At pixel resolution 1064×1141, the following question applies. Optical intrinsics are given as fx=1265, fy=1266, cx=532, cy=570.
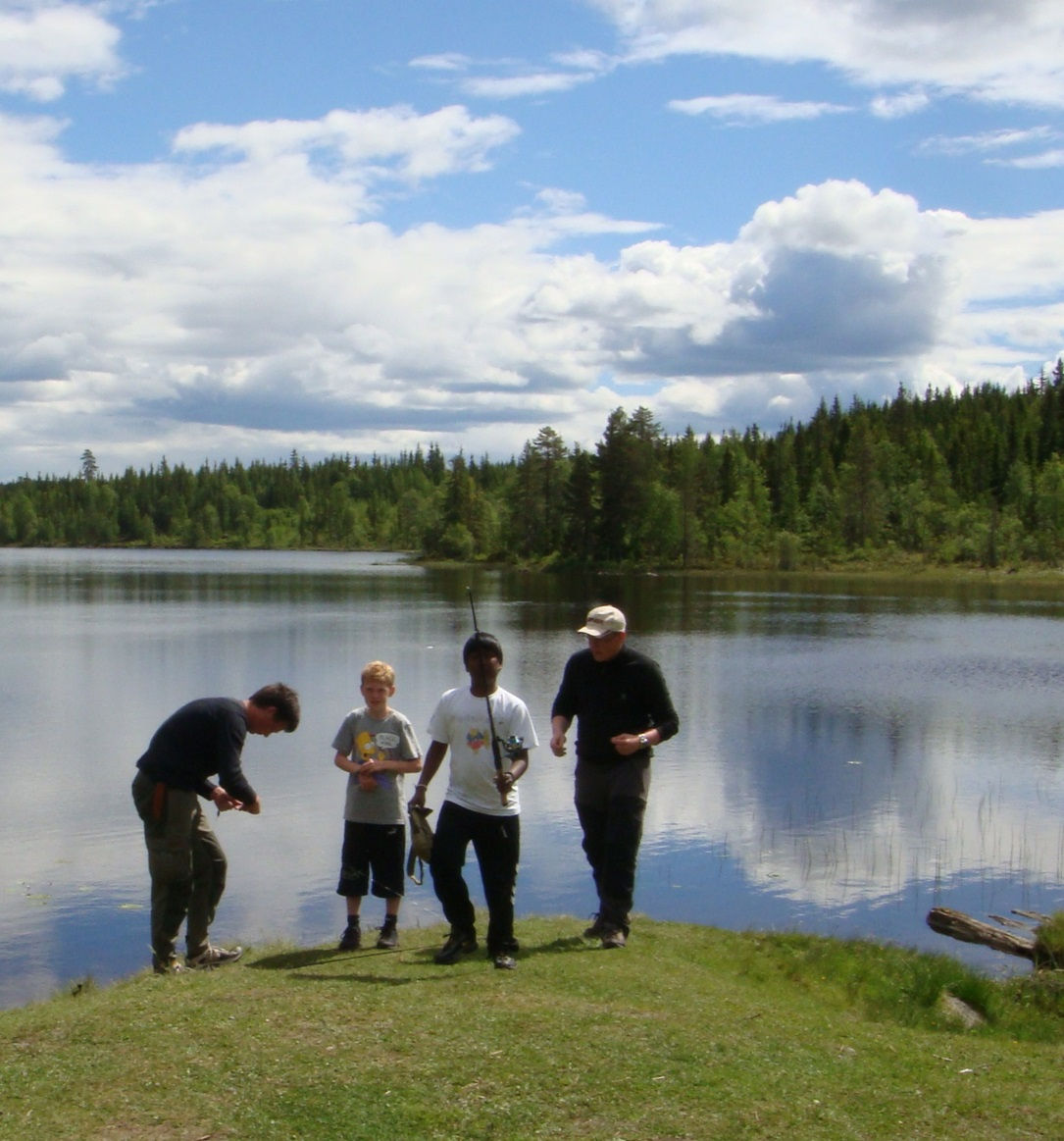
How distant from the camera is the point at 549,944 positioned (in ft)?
28.6

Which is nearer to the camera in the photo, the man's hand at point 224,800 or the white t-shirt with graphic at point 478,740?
the man's hand at point 224,800

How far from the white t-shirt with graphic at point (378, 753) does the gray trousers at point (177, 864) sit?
98cm

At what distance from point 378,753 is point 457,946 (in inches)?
55.2

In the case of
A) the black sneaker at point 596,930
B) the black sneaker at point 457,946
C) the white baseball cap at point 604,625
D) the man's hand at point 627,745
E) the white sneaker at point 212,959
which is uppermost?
the white baseball cap at point 604,625

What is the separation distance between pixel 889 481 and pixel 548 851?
11745 centimetres

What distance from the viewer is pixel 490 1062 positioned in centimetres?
572

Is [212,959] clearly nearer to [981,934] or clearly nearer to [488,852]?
[488,852]

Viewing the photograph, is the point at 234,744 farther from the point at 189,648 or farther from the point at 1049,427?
the point at 1049,427

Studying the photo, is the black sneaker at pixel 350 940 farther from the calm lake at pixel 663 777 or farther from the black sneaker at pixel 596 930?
the black sneaker at pixel 596 930

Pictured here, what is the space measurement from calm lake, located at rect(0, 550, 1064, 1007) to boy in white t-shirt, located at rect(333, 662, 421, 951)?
124 cm

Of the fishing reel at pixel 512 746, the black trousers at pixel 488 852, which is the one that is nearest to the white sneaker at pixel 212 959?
the black trousers at pixel 488 852

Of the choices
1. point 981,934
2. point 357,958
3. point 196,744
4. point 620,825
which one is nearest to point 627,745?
point 620,825

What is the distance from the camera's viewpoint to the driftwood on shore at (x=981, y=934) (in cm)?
1122

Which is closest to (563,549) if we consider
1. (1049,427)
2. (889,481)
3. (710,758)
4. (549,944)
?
(889,481)
